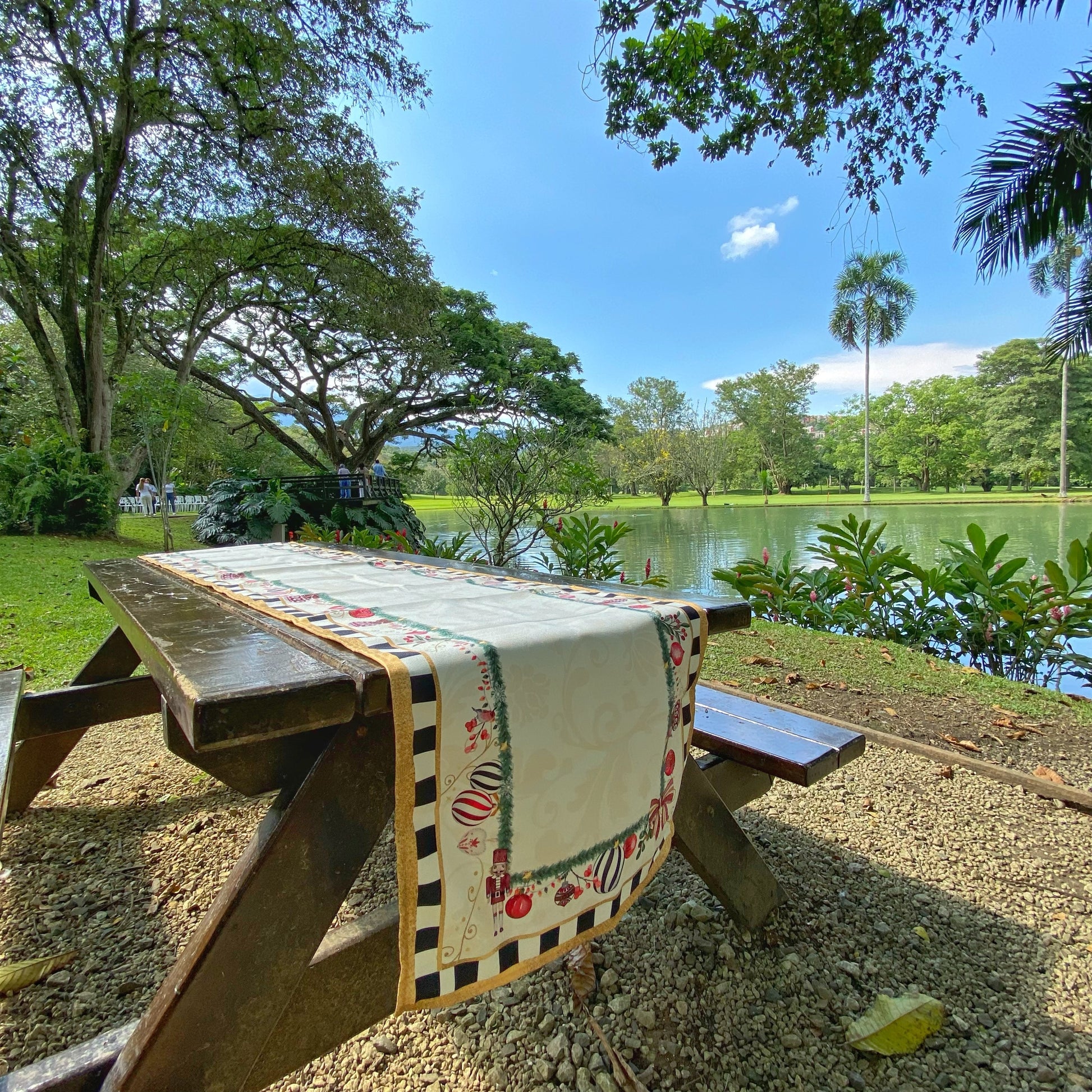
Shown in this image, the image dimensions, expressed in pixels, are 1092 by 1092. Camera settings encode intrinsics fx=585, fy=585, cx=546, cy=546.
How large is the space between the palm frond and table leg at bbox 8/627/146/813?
5232 mm

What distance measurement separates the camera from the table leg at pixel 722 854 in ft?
3.61

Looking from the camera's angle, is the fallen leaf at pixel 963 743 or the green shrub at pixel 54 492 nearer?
the fallen leaf at pixel 963 743

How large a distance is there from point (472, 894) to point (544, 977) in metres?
0.61

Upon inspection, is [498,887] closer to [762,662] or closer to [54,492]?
[762,662]

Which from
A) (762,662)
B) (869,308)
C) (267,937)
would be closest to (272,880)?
(267,937)

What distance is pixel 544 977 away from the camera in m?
1.15

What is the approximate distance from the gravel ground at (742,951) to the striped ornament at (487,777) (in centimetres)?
61

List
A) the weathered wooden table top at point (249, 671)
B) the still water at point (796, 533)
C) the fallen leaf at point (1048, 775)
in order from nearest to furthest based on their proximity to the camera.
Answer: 1. the weathered wooden table top at point (249, 671)
2. the fallen leaf at point (1048, 775)
3. the still water at point (796, 533)

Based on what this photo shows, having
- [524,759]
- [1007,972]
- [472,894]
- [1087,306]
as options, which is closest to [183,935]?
[472,894]

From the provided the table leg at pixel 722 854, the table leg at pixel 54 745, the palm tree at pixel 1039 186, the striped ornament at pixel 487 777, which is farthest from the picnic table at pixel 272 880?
the palm tree at pixel 1039 186

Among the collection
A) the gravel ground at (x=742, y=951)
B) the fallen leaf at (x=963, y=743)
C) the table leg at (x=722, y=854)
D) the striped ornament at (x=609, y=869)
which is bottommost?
the gravel ground at (x=742, y=951)

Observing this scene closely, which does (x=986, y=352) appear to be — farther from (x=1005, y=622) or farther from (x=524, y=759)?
(x=524, y=759)

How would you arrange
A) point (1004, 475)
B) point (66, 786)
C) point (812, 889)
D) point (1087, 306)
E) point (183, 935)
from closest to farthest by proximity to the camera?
point (183, 935) → point (812, 889) → point (66, 786) → point (1087, 306) → point (1004, 475)

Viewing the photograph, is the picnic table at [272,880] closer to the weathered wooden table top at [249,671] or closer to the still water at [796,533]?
the weathered wooden table top at [249,671]
